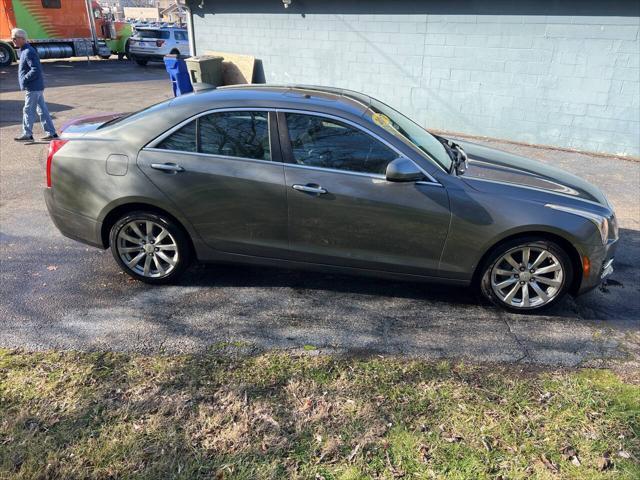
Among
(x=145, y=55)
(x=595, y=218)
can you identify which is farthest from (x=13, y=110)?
(x=145, y=55)

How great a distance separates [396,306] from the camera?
3967 millimetres

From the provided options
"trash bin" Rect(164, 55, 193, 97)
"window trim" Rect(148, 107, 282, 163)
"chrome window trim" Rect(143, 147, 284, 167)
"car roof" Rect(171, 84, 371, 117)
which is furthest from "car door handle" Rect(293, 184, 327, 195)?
"trash bin" Rect(164, 55, 193, 97)

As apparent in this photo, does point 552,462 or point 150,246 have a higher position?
point 150,246

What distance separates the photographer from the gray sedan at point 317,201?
3645 mm

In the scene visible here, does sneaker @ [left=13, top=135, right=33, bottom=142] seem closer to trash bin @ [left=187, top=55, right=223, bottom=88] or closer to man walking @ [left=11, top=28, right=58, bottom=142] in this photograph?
man walking @ [left=11, top=28, right=58, bottom=142]

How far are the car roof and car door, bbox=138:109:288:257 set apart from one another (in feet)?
0.37

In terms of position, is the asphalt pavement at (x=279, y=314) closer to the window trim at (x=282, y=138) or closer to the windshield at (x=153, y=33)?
the window trim at (x=282, y=138)

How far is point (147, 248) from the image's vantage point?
407 centimetres

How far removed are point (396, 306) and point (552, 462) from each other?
1.69 metres

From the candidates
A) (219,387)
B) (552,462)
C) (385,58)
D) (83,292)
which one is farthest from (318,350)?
(385,58)

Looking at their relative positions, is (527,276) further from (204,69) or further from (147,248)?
(204,69)

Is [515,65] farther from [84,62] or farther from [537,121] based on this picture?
[84,62]

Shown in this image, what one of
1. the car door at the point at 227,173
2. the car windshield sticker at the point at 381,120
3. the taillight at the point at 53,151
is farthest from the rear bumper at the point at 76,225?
the car windshield sticker at the point at 381,120

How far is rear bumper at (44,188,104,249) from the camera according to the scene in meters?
4.05
